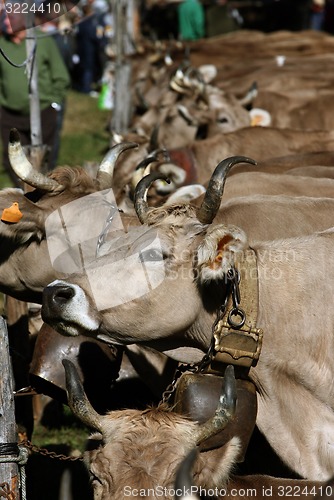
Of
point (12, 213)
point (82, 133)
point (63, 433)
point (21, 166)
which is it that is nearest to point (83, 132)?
point (82, 133)

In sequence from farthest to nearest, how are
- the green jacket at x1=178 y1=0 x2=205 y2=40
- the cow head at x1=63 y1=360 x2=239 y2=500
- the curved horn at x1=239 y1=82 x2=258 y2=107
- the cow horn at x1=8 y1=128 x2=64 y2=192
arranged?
the green jacket at x1=178 y1=0 x2=205 y2=40, the curved horn at x1=239 y1=82 x2=258 y2=107, the cow horn at x1=8 y1=128 x2=64 y2=192, the cow head at x1=63 y1=360 x2=239 y2=500

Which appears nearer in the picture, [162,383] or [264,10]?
[162,383]

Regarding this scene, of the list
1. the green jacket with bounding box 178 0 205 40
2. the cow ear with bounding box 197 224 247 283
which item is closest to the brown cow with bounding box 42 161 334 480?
the cow ear with bounding box 197 224 247 283

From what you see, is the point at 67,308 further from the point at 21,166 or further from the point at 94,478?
the point at 21,166

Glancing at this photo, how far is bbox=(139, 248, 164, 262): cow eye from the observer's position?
464 cm

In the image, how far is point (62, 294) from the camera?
4.53m

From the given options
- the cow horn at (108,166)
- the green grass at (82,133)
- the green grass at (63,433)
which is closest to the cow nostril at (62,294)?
the cow horn at (108,166)

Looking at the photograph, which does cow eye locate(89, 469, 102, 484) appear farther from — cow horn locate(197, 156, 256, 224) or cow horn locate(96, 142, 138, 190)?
cow horn locate(96, 142, 138, 190)

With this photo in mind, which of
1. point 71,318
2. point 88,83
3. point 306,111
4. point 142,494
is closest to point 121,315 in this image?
point 71,318

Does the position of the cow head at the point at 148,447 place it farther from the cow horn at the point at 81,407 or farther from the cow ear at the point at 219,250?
the cow ear at the point at 219,250

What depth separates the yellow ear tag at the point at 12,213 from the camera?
18.4ft

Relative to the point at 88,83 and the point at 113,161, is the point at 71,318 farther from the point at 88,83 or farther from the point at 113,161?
the point at 88,83

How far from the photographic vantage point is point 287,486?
13.6 ft

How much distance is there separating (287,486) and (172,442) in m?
0.68
